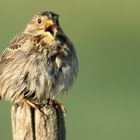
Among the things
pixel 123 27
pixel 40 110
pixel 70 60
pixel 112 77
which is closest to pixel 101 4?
pixel 123 27

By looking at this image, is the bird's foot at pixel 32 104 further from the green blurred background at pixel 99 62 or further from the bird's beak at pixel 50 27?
the green blurred background at pixel 99 62

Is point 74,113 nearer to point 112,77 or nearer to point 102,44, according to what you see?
point 112,77

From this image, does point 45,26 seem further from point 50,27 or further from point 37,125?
point 37,125

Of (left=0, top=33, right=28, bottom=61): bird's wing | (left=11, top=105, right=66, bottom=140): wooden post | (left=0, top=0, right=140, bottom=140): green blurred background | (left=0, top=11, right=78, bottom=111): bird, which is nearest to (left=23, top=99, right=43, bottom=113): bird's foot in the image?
(left=0, top=11, right=78, bottom=111): bird

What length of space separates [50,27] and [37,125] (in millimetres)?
2082

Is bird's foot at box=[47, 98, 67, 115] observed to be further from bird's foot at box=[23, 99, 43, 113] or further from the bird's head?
the bird's head

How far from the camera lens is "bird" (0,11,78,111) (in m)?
10.5

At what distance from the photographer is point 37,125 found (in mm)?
8977

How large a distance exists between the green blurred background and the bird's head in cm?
275

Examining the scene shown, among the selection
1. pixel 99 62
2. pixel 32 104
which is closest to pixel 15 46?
pixel 32 104

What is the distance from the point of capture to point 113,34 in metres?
21.7

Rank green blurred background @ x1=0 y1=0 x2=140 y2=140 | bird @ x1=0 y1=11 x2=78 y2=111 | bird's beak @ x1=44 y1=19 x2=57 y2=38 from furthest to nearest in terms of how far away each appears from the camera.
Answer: green blurred background @ x1=0 y1=0 x2=140 y2=140 < bird's beak @ x1=44 y1=19 x2=57 y2=38 < bird @ x1=0 y1=11 x2=78 y2=111

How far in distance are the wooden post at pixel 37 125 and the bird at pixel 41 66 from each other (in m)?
1.11

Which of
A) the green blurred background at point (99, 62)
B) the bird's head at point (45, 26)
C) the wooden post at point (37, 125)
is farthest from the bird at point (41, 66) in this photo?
the green blurred background at point (99, 62)
